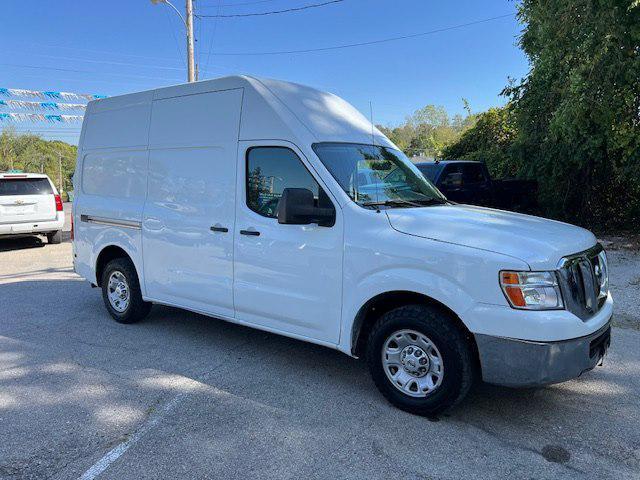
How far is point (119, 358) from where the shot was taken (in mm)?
4852

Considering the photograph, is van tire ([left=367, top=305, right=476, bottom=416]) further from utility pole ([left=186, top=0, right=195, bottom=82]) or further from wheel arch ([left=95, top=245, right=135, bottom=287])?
utility pole ([left=186, top=0, right=195, bottom=82])

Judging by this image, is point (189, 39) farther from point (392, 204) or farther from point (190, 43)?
point (392, 204)

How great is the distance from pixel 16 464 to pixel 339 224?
8.54ft

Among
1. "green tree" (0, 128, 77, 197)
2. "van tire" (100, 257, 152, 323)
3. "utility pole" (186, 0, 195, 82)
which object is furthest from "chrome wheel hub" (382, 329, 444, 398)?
"green tree" (0, 128, 77, 197)

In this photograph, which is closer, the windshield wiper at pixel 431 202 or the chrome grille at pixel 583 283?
the chrome grille at pixel 583 283

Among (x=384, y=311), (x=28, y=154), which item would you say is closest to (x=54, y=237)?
(x=384, y=311)

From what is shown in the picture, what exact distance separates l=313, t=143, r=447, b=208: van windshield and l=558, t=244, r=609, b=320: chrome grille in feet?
4.34

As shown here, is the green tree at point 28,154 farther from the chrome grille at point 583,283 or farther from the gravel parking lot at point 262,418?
the chrome grille at point 583,283

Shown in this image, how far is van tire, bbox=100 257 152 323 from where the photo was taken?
5.80 metres

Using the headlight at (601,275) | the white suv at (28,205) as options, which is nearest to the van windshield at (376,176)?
the headlight at (601,275)

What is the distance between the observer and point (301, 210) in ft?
12.7

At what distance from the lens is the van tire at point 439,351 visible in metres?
3.42

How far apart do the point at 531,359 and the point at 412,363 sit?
0.81m

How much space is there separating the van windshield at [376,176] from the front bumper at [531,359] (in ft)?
4.61
